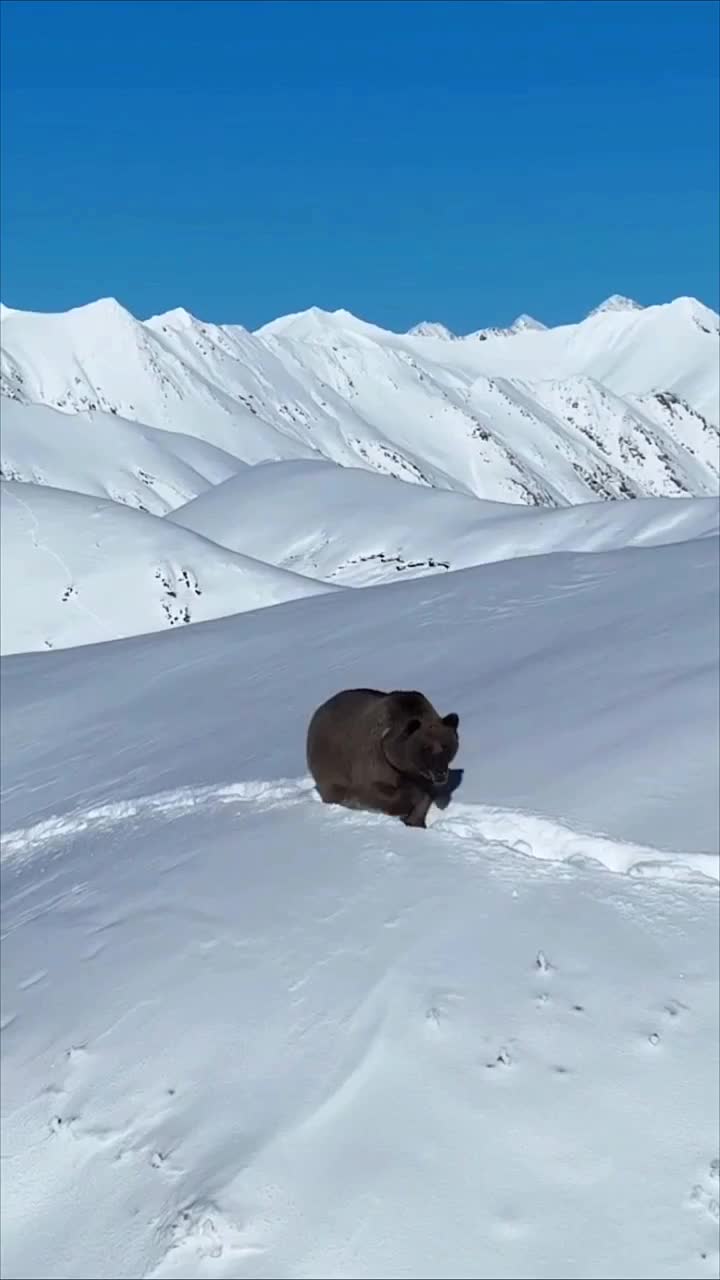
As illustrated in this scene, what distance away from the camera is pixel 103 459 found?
447ft

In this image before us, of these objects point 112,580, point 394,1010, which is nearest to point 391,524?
point 112,580

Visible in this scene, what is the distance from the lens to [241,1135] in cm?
596

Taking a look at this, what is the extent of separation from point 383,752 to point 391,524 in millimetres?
47999

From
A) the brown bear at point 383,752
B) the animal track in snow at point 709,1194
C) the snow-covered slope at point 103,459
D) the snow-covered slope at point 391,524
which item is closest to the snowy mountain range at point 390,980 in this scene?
the animal track in snow at point 709,1194

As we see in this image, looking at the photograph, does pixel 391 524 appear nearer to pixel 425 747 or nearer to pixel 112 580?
pixel 112 580

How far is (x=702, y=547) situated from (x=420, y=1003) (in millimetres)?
11138

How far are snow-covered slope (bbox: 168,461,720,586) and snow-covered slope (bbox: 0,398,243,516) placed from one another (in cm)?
5898

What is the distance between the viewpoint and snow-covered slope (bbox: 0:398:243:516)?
12950 cm

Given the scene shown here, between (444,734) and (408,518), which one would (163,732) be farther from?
(408,518)

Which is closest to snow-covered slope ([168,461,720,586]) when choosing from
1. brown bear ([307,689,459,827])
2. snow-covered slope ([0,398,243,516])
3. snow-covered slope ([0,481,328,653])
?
snow-covered slope ([0,481,328,653])

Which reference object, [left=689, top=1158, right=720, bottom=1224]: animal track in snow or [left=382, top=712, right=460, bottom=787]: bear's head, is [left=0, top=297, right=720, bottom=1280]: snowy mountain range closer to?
[left=689, top=1158, right=720, bottom=1224]: animal track in snow

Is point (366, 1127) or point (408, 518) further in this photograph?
point (408, 518)

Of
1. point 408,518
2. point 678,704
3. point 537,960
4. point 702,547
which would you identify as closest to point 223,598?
point 408,518

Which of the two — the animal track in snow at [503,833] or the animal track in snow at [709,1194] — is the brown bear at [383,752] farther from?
the animal track in snow at [709,1194]
